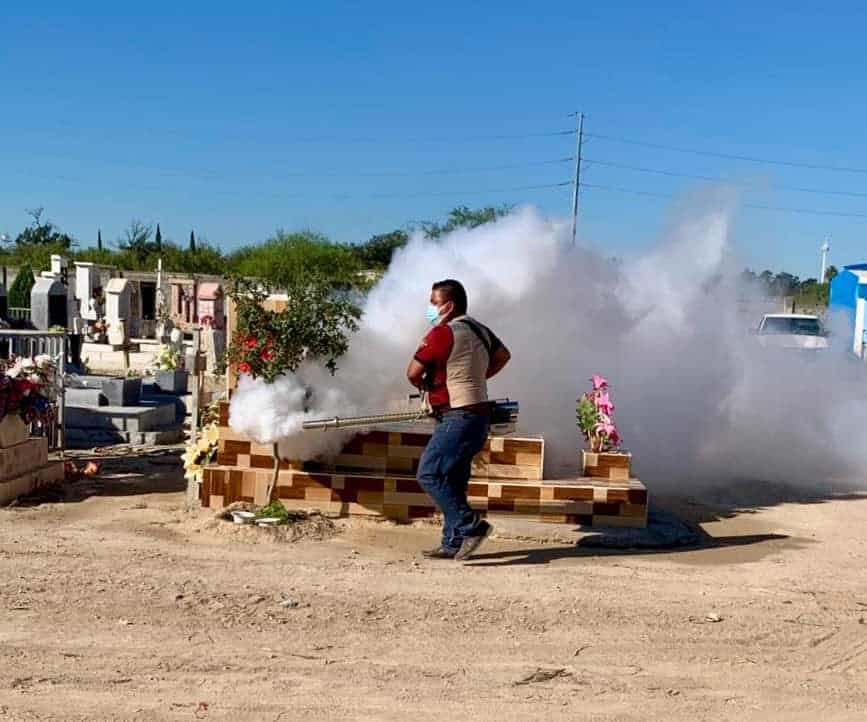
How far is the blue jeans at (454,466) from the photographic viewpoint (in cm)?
679

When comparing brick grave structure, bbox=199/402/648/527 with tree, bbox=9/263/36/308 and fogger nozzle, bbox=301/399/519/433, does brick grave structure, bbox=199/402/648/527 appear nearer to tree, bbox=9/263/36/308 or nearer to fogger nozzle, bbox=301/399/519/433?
fogger nozzle, bbox=301/399/519/433

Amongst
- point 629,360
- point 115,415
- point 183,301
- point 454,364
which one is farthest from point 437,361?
point 183,301

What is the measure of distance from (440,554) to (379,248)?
56.9 m

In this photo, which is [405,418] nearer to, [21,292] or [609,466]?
[609,466]

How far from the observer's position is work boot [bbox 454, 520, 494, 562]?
6.93 metres

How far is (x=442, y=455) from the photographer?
268 inches

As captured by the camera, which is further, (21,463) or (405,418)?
(21,463)

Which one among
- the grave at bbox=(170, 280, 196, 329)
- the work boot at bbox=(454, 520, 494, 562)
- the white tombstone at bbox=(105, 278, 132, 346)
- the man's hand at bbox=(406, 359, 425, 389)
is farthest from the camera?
the grave at bbox=(170, 280, 196, 329)

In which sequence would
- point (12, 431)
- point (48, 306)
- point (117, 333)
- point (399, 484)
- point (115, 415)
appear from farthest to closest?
point (117, 333) → point (48, 306) → point (115, 415) → point (12, 431) → point (399, 484)

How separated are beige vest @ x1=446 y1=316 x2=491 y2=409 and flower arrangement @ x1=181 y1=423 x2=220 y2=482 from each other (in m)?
2.37

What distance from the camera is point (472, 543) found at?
22.7ft

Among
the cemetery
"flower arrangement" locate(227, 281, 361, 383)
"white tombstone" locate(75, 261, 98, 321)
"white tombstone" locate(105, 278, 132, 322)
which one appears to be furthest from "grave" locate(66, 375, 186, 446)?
"white tombstone" locate(75, 261, 98, 321)

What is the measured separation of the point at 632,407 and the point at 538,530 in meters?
2.85

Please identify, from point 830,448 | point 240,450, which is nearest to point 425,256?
point 240,450
